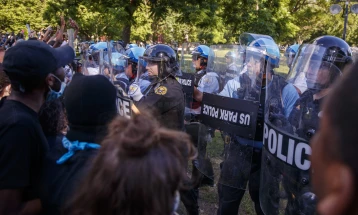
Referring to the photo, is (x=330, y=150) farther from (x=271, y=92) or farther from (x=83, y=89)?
(x=271, y=92)

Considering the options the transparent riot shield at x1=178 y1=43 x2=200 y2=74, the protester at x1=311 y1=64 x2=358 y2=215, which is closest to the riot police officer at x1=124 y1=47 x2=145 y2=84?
the transparent riot shield at x1=178 y1=43 x2=200 y2=74

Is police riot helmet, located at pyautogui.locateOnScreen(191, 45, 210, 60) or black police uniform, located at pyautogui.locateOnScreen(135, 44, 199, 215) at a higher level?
police riot helmet, located at pyautogui.locateOnScreen(191, 45, 210, 60)

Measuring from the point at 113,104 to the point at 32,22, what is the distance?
→ 29620 millimetres

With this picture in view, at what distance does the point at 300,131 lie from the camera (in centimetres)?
224

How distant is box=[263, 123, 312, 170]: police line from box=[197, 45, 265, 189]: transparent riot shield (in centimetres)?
67

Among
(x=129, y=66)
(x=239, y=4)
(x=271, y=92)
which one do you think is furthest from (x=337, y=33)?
(x=271, y=92)

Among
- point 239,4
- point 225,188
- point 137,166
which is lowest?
point 225,188

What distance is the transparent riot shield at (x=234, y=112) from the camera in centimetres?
298

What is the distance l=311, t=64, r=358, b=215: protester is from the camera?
77 cm

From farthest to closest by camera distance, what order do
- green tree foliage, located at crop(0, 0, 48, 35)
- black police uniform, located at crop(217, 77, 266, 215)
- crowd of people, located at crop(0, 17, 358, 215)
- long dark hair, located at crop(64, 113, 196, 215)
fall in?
green tree foliage, located at crop(0, 0, 48, 35)
black police uniform, located at crop(217, 77, 266, 215)
long dark hair, located at crop(64, 113, 196, 215)
crowd of people, located at crop(0, 17, 358, 215)

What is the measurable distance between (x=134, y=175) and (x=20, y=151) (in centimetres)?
84

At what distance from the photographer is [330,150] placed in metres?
0.83

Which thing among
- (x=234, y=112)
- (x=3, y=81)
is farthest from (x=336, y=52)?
(x=3, y=81)

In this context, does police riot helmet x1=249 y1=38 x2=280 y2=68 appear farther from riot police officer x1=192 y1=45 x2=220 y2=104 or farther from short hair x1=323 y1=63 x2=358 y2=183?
short hair x1=323 y1=63 x2=358 y2=183
